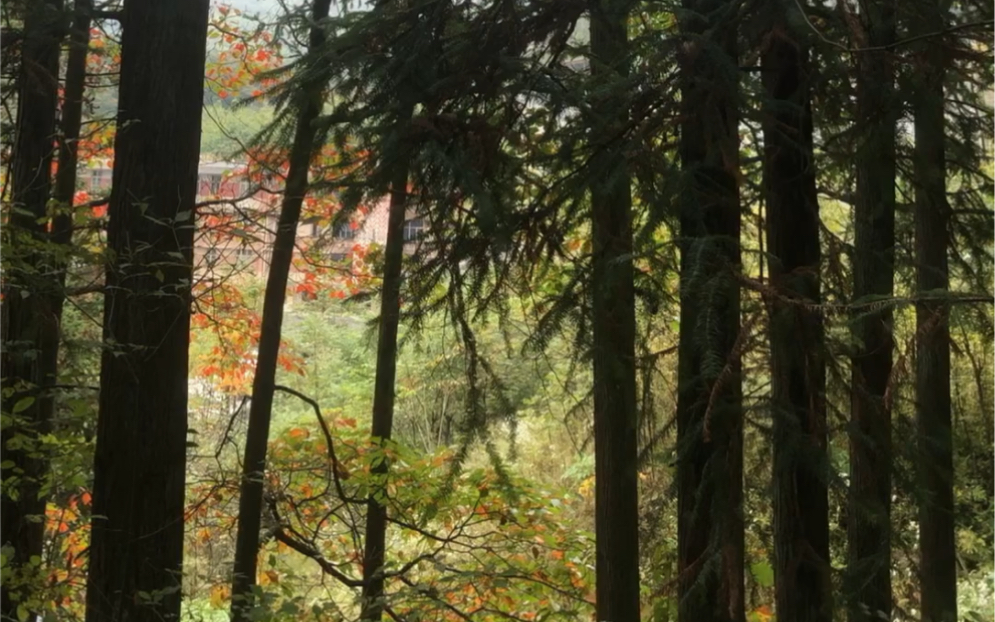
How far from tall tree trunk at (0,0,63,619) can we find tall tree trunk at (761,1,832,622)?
8.96 ft

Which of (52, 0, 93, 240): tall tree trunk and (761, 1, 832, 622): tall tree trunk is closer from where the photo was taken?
(761, 1, 832, 622): tall tree trunk

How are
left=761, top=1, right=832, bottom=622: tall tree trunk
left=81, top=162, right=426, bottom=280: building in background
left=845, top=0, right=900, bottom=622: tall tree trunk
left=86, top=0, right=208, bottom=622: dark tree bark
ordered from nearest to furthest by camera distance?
left=761, top=1, right=832, bottom=622: tall tree trunk
left=845, top=0, right=900, bottom=622: tall tree trunk
left=86, top=0, right=208, bottom=622: dark tree bark
left=81, top=162, right=426, bottom=280: building in background

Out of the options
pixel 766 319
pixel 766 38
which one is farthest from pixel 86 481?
pixel 766 38

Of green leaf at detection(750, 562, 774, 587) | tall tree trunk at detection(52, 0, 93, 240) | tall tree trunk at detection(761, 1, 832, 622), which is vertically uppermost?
tall tree trunk at detection(52, 0, 93, 240)

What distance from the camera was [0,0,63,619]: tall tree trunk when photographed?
3.67 m

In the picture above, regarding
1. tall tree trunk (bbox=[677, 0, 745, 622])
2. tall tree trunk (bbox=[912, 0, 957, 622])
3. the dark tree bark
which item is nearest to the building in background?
the dark tree bark

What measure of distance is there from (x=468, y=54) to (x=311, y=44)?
5.74 feet

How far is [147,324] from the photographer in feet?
11.7

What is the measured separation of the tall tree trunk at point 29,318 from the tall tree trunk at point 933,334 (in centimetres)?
324

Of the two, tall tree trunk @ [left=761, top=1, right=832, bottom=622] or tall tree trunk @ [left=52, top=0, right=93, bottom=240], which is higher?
tall tree trunk @ [left=52, top=0, right=93, bottom=240]

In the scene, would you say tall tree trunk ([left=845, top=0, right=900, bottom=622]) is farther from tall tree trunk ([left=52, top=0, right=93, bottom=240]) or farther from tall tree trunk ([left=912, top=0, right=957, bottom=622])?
tall tree trunk ([left=52, top=0, right=93, bottom=240])

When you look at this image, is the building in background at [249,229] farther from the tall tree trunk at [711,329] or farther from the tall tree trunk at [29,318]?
the tall tree trunk at [711,329]

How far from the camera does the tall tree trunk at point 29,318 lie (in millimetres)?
3670

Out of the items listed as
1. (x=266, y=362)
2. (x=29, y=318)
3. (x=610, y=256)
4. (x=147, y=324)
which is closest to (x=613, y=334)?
(x=610, y=256)
